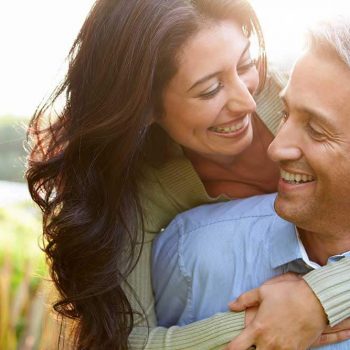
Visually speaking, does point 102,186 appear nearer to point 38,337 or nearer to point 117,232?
point 117,232

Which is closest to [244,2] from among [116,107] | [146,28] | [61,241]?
[146,28]

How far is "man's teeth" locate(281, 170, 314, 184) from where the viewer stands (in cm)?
231

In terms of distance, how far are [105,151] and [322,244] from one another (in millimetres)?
798

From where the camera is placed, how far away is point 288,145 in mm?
2299

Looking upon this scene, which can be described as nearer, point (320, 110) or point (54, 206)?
point (320, 110)

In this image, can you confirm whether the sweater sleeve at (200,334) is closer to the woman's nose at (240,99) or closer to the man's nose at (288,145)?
the man's nose at (288,145)

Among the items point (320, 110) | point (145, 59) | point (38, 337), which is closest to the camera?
point (320, 110)

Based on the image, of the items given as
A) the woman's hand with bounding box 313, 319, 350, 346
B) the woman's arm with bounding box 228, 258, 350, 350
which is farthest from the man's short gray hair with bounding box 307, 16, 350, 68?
the woman's hand with bounding box 313, 319, 350, 346

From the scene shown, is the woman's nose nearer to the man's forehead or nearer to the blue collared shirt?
the blue collared shirt

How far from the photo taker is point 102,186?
282 cm

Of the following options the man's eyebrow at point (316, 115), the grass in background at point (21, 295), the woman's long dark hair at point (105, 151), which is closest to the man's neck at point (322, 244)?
the man's eyebrow at point (316, 115)

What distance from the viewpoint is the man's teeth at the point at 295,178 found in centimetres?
231

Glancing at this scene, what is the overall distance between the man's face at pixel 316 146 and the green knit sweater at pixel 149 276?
166 mm

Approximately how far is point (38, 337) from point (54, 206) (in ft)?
3.64
